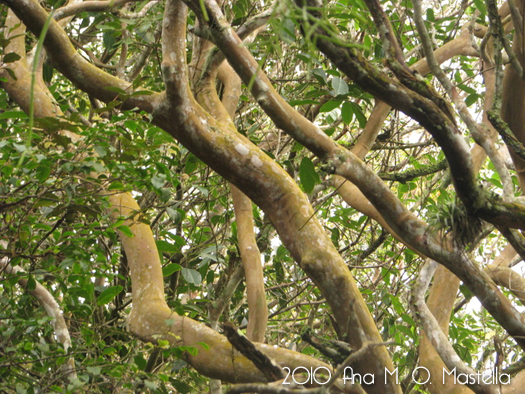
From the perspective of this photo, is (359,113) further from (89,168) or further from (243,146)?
(89,168)

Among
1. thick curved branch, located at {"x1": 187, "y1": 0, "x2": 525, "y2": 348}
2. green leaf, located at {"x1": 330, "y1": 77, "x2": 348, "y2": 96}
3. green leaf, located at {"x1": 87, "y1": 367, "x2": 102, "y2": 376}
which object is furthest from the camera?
green leaf, located at {"x1": 330, "y1": 77, "x2": 348, "y2": 96}

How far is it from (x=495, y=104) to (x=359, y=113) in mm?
675

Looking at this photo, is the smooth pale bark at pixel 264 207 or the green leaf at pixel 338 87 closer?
the smooth pale bark at pixel 264 207

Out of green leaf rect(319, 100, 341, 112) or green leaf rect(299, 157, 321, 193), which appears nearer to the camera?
green leaf rect(299, 157, 321, 193)

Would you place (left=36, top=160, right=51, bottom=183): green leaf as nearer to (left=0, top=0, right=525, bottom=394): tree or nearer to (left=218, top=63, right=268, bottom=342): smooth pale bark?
(left=0, top=0, right=525, bottom=394): tree

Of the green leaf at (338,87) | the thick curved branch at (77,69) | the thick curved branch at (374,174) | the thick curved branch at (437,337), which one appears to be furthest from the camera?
the green leaf at (338,87)

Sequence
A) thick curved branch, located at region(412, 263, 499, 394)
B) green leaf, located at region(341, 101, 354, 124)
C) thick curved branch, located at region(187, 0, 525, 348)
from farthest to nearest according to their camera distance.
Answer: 1. green leaf, located at region(341, 101, 354, 124)
2. thick curved branch, located at region(412, 263, 499, 394)
3. thick curved branch, located at region(187, 0, 525, 348)

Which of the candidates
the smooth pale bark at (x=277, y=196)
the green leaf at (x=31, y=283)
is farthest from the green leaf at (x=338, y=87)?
the green leaf at (x=31, y=283)

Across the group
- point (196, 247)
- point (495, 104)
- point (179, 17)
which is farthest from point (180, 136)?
point (196, 247)

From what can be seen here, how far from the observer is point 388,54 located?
1.76 metres

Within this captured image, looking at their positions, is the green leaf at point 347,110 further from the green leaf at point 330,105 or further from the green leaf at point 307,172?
the green leaf at point 307,172

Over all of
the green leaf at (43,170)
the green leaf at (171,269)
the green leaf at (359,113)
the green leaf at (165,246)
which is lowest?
the green leaf at (43,170)

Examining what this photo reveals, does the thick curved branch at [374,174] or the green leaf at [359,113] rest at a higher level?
the green leaf at [359,113]

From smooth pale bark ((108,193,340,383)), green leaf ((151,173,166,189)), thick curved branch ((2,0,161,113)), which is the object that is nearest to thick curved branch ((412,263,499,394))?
smooth pale bark ((108,193,340,383))
